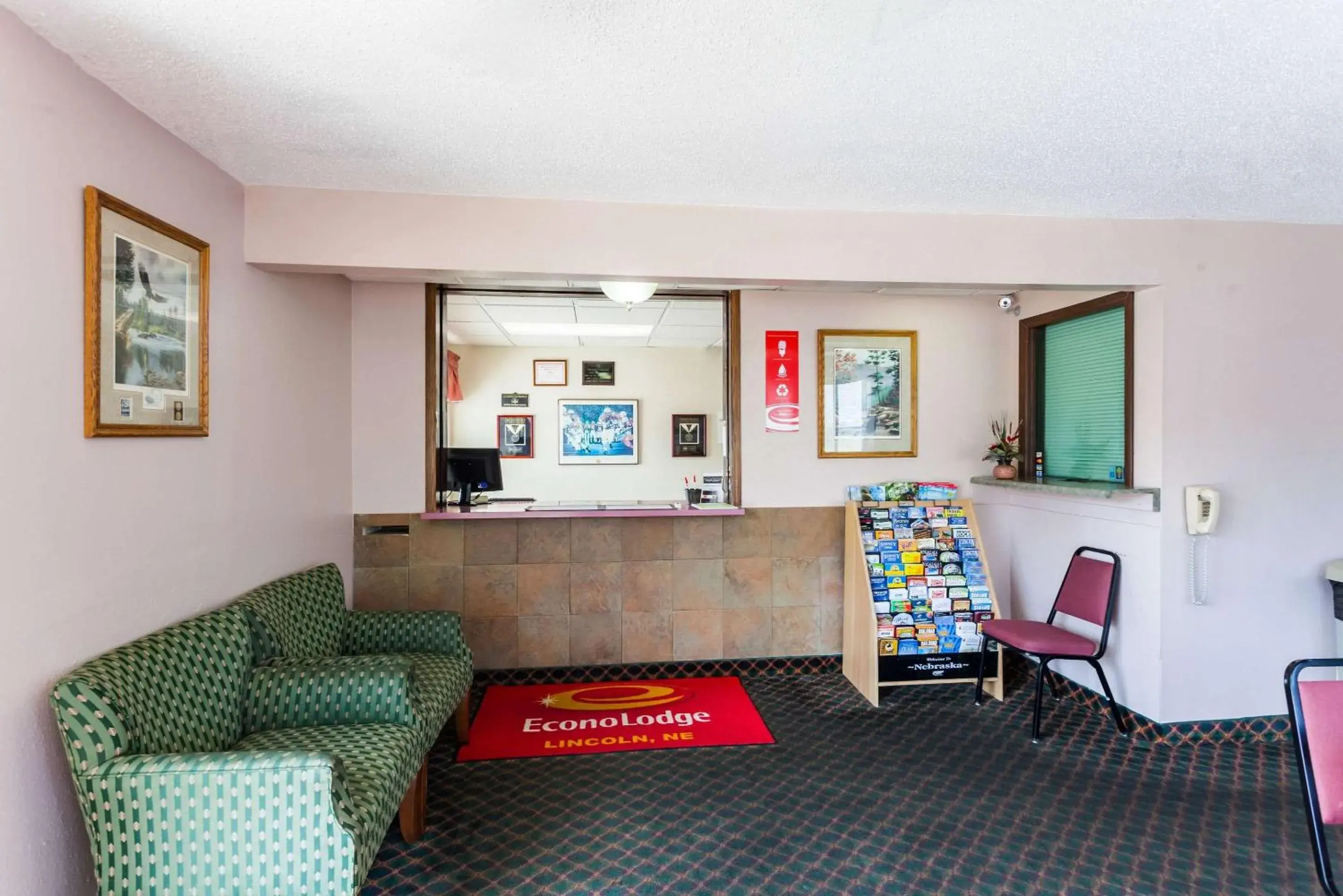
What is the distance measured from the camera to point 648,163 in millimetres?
2895

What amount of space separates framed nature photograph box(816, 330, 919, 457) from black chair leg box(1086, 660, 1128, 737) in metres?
1.73

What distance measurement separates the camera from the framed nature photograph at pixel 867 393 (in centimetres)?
489

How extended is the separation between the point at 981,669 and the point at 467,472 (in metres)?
3.52

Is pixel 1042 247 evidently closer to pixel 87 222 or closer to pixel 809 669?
pixel 809 669

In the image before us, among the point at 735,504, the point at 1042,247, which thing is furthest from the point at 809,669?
the point at 1042,247

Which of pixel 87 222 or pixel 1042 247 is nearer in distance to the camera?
pixel 87 222

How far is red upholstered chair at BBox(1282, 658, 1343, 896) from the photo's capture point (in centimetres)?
177

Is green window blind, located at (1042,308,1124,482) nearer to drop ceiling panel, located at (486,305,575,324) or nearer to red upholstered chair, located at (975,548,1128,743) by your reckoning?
red upholstered chair, located at (975,548,1128,743)

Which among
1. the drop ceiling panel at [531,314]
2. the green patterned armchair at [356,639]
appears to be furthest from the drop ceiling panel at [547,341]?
the green patterned armchair at [356,639]

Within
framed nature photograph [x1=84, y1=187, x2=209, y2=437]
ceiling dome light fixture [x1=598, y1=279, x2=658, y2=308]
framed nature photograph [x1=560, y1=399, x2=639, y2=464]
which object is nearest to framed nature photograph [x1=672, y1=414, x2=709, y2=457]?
framed nature photograph [x1=560, y1=399, x2=639, y2=464]

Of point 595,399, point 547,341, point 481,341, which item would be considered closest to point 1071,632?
point 595,399

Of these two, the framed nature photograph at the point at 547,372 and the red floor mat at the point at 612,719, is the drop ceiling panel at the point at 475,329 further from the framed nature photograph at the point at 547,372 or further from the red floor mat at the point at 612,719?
the red floor mat at the point at 612,719

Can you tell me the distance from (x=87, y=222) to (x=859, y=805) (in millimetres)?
3631

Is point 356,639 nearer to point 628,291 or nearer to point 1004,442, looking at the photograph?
point 628,291
